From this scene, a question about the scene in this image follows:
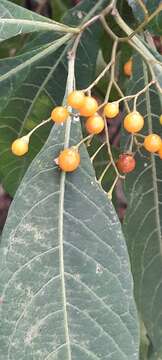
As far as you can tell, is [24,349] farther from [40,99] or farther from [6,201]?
[6,201]

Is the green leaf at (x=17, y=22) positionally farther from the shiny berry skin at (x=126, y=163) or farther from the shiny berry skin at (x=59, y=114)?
the shiny berry skin at (x=126, y=163)

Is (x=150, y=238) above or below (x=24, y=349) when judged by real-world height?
below

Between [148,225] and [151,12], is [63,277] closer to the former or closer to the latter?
[148,225]

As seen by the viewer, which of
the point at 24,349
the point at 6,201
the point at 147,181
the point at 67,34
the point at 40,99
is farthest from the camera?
the point at 6,201

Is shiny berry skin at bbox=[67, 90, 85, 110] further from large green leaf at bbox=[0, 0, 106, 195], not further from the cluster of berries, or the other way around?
large green leaf at bbox=[0, 0, 106, 195]

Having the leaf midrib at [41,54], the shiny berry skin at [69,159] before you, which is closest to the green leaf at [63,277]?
the shiny berry skin at [69,159]

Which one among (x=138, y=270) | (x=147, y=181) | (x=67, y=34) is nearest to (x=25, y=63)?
(x=67, y=34)
